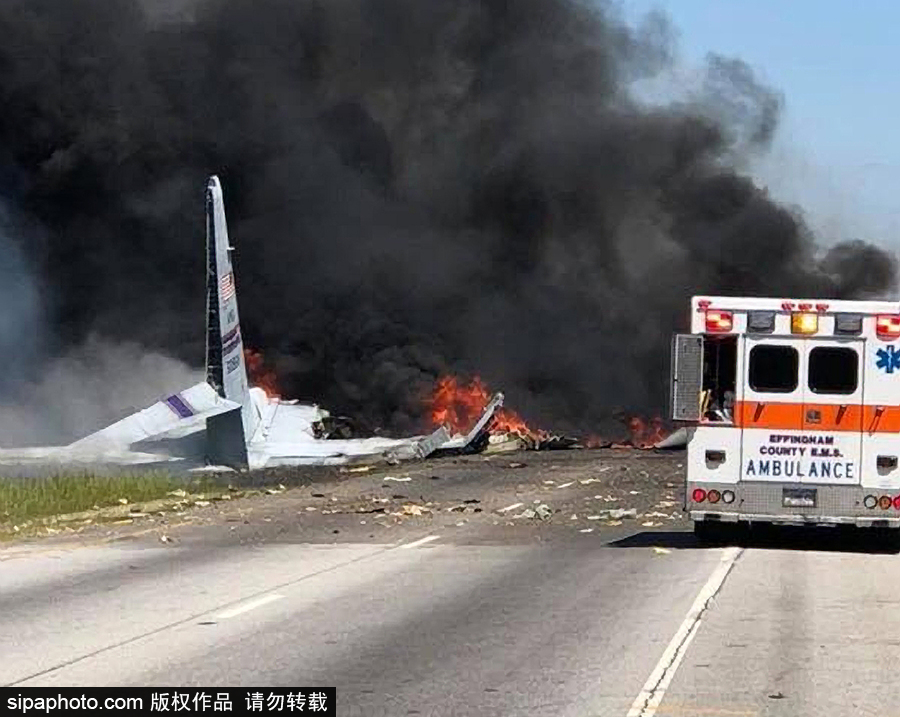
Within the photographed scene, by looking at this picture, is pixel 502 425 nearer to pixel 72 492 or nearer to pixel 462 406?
pixel 462 406

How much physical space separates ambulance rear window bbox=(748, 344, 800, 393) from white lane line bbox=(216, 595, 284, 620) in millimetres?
7253

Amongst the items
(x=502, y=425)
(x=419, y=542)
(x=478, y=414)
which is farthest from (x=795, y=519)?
(x=478, y=414)

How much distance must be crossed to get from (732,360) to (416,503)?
29.6 feet

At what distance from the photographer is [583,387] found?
6072cm

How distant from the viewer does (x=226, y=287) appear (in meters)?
40.0

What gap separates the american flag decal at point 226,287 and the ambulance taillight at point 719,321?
21.2 m

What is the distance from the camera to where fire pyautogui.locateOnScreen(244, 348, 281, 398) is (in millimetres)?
57969

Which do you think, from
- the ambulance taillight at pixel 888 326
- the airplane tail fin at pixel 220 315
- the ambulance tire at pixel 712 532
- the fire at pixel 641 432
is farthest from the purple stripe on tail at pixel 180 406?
the fire at pixel 641 432

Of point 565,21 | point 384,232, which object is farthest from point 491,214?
point 565,21

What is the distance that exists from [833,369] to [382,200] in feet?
156

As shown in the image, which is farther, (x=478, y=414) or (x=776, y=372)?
(x=478, y=414)

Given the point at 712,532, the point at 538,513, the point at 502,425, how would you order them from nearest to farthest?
the point at 712,532 → the point at 538,513 → the point at 502,425

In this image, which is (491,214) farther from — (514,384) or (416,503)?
(416,503)

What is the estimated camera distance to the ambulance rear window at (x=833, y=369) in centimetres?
1989
